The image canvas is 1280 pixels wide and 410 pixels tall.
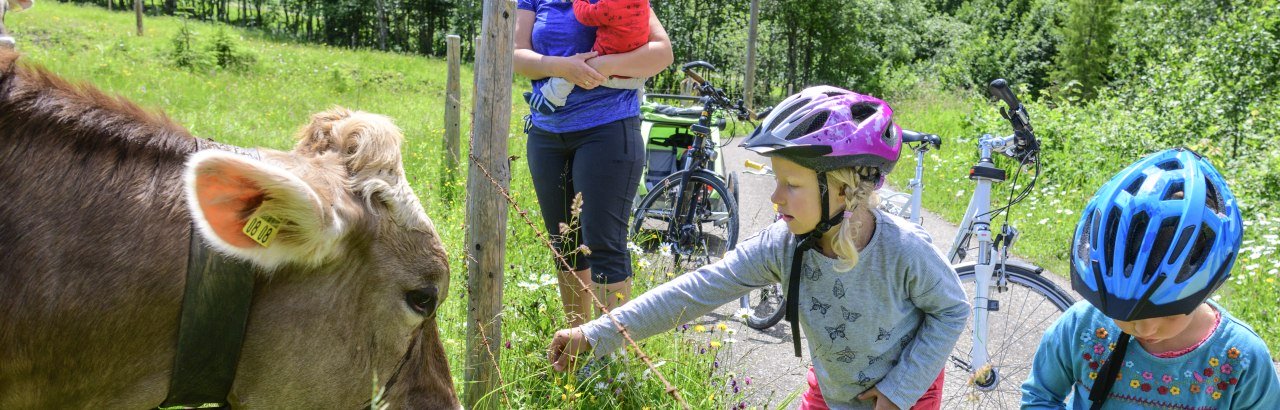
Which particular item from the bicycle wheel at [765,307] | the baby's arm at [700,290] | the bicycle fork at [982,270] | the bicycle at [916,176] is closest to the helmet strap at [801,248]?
the baby's arm at [700,290]

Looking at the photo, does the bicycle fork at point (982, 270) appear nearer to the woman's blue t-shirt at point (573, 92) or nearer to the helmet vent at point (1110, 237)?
the woman's blue t-shirt at point (573, 92)

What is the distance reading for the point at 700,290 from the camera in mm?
2451

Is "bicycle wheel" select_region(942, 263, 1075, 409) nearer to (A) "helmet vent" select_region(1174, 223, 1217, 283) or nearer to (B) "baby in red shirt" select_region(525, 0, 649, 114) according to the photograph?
(B) "baby in red shirt" select_region(525, 0, 649, 114)

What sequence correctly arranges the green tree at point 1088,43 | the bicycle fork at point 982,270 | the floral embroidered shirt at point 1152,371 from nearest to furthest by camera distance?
the floral embroidered shirt at point 1152,371, the bicycle fork at point 982,270, the green tree at point 1088,43

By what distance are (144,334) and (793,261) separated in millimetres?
1525

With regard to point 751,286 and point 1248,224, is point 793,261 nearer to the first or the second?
point 751,286

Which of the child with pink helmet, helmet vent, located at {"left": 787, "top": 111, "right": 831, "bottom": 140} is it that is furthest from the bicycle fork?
helmet vent, located at {"left": 787, "top": 111, "right": 831, "bottom": 140}

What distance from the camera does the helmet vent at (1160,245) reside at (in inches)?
72.1

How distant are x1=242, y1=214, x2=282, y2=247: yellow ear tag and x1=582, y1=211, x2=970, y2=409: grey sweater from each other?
93cm

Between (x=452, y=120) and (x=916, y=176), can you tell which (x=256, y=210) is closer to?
(x=916, y=176)

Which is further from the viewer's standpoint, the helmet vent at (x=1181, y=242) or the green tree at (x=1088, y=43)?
the green tree at (x=1088, y=43)

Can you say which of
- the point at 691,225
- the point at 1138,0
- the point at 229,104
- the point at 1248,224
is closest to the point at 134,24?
the point at 229,104

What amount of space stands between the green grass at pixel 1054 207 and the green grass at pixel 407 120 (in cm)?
416

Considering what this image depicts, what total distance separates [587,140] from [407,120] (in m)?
10.6
